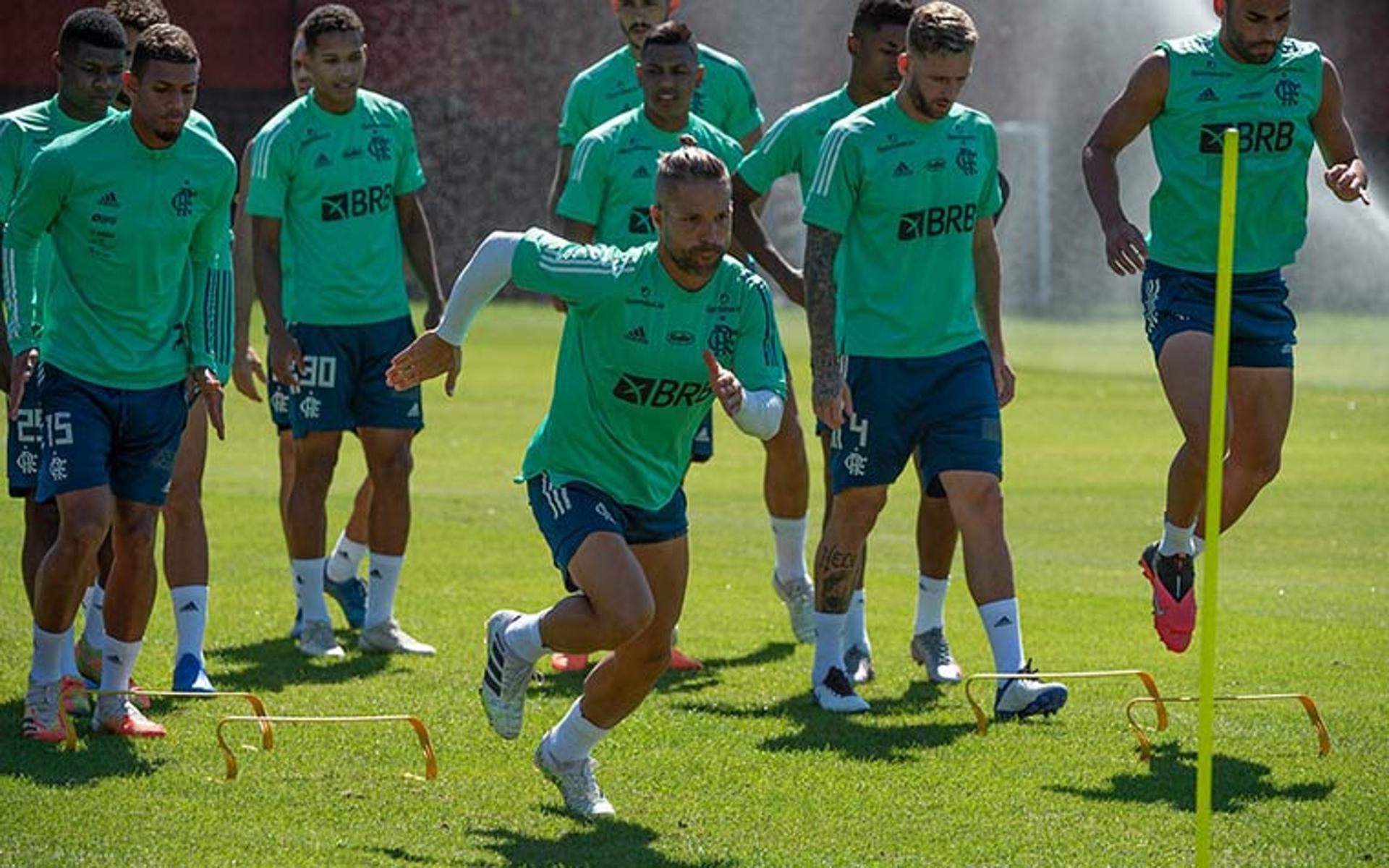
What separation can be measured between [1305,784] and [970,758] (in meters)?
1.13

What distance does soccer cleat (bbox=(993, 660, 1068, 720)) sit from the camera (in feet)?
27.9

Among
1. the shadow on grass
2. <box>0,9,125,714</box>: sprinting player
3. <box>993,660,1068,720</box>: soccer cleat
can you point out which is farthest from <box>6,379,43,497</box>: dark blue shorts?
the shadow on grass

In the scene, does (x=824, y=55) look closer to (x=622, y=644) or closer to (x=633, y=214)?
(x=633, y=214)

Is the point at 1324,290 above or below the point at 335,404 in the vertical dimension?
below

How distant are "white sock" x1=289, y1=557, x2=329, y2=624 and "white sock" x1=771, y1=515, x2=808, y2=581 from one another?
80.5 inches

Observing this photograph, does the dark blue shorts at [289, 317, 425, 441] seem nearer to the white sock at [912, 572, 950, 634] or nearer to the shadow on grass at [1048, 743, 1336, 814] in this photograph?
the white sock at [912, 572, 950, 634]

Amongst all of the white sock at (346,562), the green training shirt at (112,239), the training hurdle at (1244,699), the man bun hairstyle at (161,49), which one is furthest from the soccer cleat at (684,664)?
the man bun hairstyle at (161,49)

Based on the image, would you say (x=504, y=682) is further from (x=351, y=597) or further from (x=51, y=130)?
(x=351, y=597)

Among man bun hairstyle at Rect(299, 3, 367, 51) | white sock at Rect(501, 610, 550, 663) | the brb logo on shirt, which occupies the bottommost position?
white sock at Rect(501, 610, 550, 663)

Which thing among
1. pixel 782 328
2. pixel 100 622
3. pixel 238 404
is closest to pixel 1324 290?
pixel 782 328

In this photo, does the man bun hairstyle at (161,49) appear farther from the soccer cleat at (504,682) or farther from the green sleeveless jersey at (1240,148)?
the green sleeveless jersey at (1240,148)

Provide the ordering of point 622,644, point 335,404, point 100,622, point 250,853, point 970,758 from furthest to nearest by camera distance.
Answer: point 335,404 → point 100,622 → point 970,758 → point 622,644 → point 250,853

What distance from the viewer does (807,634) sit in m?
10.5

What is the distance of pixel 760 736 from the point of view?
27.9ft
